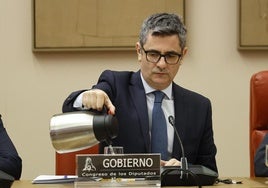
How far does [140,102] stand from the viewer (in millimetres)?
2633

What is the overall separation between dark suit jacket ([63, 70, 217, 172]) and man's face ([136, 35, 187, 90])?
115 millimetres

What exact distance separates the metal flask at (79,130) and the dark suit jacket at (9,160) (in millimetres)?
897

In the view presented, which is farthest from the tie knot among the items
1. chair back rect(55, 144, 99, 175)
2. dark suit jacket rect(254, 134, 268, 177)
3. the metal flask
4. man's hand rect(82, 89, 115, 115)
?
the metal flask

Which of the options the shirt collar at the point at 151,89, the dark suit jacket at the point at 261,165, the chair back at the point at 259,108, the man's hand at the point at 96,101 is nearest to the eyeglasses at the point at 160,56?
the shirt collar at the point at 151,89

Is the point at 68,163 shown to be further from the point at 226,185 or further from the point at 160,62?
the point at 226,185

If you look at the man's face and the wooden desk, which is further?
the man's face

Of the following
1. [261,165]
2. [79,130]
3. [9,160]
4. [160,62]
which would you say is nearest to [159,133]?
[160,62]

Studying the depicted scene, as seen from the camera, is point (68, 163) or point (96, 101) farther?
point (68, 163)

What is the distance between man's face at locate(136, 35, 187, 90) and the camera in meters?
2.53

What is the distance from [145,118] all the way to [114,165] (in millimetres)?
845

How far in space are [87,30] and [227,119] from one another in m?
1.12

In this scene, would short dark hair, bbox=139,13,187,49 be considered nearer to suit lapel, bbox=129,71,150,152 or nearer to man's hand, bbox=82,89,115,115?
suit lapel, bbox=129,71,150,152

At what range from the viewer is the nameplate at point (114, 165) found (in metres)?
1.76

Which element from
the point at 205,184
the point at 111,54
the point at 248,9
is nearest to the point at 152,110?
the point at 205,184
